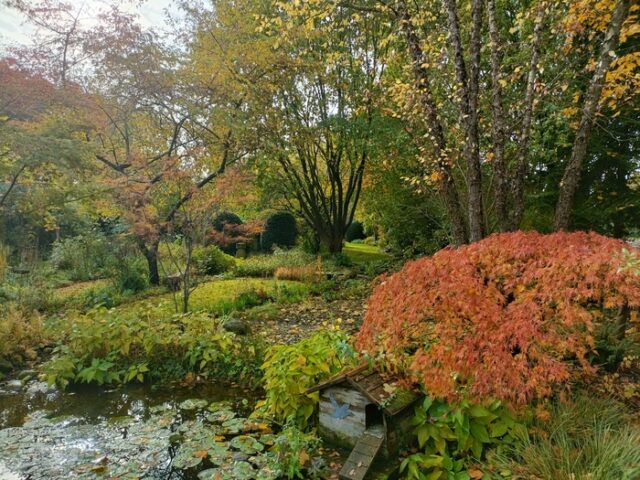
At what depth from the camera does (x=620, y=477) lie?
7.52ft

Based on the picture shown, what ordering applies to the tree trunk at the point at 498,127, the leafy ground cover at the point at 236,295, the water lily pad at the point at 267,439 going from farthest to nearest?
the leafy ground cover at the point at 236,295
the tree trunk at the point at 498,127
the water lily pad at the point at 267,439

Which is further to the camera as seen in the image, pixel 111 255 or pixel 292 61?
pixel 111 255

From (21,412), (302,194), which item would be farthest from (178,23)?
(21,412)

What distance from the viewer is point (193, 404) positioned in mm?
4180

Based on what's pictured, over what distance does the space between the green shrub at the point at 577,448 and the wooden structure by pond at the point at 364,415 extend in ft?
2.14

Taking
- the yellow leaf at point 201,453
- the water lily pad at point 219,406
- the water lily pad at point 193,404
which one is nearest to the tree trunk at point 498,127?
the water lily pad at point 219,406

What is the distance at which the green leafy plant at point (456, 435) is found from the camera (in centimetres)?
270

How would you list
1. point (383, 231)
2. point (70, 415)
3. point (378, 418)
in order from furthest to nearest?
point (383, 231)
point (70, 415)
point (378, 418)

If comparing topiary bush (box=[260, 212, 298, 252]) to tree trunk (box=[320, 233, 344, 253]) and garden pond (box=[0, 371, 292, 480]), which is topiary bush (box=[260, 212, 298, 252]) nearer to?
tree trunk (box=[320, 233, 344, 253])

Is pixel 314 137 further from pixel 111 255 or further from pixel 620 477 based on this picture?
pixel 620 477

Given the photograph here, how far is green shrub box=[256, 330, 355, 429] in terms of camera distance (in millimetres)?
3465

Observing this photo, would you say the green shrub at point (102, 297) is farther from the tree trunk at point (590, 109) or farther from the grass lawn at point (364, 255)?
the tree trunk at point (590, 109)

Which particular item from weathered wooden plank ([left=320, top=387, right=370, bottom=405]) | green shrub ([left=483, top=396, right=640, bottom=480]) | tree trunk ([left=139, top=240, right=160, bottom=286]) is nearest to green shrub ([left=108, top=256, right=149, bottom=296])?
tree trunk ([left=139, top=240, right=160, bottom=286])

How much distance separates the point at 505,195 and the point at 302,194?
891cm
